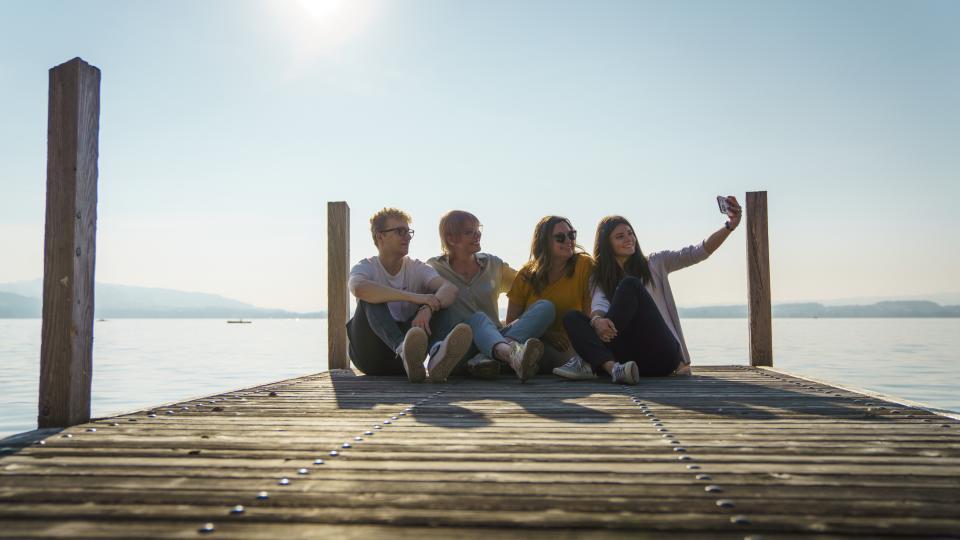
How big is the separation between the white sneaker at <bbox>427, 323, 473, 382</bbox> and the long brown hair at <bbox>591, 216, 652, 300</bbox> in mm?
1251

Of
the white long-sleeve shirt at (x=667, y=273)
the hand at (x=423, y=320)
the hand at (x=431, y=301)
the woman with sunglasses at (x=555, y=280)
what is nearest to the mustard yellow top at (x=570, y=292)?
the woman with sunglasses at (x=555, y=280)

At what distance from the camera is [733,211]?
5281mm

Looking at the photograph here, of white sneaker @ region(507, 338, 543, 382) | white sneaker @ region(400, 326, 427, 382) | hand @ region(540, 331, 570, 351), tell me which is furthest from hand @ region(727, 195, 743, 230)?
white sneaker @ region(400, 326, 427, 382)

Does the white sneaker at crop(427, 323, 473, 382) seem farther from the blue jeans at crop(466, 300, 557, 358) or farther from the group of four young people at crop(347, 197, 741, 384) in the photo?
the blue jeans at crop(466, 300, 557, 358)

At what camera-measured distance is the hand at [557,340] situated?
541 cm

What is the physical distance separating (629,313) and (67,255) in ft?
11.1

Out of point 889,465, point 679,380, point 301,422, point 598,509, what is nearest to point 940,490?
point 889,465

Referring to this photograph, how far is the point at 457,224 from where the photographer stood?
5.52 meters

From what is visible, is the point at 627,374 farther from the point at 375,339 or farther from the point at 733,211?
the point at 375,339

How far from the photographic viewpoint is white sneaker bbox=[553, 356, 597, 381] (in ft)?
15.7

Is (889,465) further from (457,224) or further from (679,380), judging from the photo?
(457,224)

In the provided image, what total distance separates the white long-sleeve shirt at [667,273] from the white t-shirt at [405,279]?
1.77 meters

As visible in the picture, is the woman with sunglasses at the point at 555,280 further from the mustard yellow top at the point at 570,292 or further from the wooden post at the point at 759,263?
the wooden post at the point at 759,263

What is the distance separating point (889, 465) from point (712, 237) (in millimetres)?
3376
